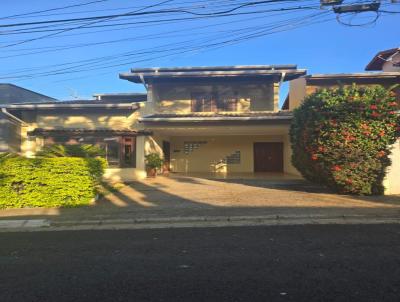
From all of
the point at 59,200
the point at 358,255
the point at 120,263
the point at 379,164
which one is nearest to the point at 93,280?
the point at 120,263

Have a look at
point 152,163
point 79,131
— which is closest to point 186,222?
point 152,163

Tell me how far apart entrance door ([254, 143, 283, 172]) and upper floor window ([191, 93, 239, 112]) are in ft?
16.7

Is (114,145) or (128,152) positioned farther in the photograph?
(128,152)

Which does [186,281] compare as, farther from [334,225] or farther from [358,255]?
[334,225]

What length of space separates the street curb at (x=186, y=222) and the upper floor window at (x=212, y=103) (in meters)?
13.2

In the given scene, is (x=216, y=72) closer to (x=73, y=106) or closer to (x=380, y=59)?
(x=73, y=106)

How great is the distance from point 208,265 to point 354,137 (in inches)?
318

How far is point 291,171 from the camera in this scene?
2319 centimetres

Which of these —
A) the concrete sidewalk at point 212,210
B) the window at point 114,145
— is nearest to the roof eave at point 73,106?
the window at point 114,145

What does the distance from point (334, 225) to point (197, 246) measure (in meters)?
3.52

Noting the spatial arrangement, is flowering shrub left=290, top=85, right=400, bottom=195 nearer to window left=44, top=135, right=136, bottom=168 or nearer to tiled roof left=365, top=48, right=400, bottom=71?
window left=44, top=135, right=136, bottom=168

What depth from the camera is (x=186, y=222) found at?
30.6 feet

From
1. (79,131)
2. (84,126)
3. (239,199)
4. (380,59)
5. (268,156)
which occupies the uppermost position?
(380,59)

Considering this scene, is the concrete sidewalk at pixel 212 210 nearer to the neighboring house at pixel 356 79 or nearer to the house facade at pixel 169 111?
the house facade at pixel 169 111
